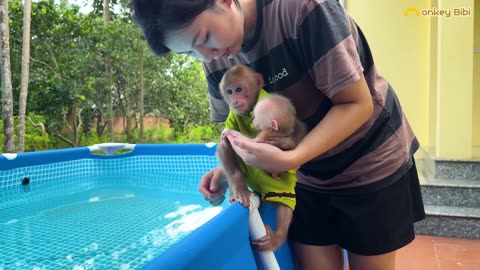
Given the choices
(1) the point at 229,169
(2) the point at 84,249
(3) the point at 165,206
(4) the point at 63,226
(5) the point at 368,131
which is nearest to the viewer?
(1) the point at 229,169

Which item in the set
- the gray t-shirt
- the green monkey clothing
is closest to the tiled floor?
the gray t-shirt

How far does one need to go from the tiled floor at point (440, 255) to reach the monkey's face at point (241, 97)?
7.48 feet

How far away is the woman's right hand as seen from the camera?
3.97 feet

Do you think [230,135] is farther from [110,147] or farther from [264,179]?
[110,147]

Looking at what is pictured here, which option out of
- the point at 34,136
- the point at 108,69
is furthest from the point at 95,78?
the point at 34,136

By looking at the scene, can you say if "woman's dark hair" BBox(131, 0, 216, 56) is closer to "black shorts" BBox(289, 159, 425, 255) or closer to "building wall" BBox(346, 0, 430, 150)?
"black shorts" BBox(289, 159, 425, 255)

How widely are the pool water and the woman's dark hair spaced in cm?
163

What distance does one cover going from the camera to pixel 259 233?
1063mm

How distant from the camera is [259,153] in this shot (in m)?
0.90

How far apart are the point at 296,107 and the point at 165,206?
3.41 metres

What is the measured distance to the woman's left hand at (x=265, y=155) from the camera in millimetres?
901

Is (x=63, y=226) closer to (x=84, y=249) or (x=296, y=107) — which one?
(x=84, y=249)

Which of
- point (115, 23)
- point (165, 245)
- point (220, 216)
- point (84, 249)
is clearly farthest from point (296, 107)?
point (115, 23)

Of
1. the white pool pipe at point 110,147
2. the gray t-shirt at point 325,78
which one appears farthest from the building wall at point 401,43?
the gray t-shirt at point 325,78
